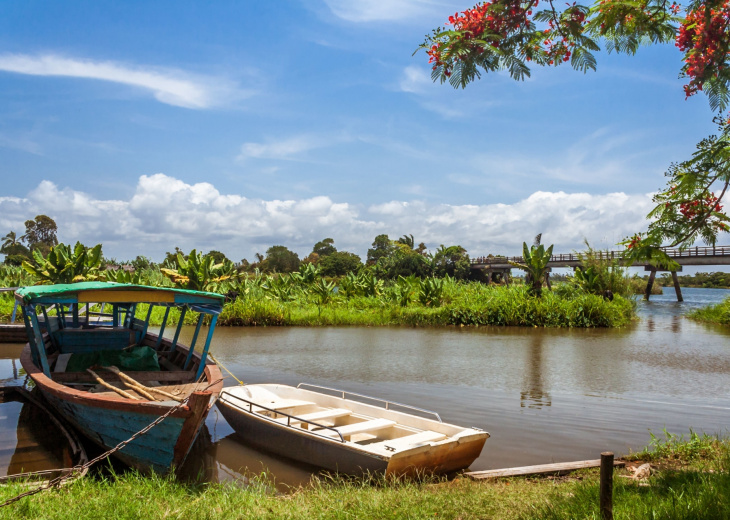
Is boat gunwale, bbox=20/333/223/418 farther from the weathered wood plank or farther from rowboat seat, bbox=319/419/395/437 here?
the weathered wood plank

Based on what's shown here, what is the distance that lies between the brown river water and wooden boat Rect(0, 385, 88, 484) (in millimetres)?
86

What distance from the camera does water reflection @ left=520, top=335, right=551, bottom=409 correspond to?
1001 centimetres

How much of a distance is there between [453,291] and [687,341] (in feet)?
32.7

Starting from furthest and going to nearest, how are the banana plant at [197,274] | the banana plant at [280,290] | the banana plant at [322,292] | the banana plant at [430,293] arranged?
1. the banana plant at [322,292]
2. the banana plant at [280,290]
3. the banana plant at [430,293]
4. the banana plant at [197,274]

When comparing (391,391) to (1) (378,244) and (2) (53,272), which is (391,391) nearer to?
(2) (53,272)

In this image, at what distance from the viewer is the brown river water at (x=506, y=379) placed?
295 inches

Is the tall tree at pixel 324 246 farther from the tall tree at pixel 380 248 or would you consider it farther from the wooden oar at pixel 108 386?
the wooden oar at pixel 108 386

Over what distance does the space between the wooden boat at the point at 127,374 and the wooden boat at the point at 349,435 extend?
83cm

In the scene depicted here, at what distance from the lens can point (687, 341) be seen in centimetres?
1892

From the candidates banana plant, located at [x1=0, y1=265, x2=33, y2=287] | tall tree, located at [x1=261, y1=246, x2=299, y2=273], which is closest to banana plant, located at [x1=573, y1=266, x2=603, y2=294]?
banana plant, located at [x1=0, y1=265, x2=33, y2=287]

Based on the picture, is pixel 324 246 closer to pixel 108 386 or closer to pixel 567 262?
pixel 567 262

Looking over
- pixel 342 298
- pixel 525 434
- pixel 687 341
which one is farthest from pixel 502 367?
pixel 342 298

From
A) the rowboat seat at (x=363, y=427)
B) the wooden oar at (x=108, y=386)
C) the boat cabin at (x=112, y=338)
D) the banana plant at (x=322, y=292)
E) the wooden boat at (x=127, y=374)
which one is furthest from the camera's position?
the banana plant at (x=322, y=292)

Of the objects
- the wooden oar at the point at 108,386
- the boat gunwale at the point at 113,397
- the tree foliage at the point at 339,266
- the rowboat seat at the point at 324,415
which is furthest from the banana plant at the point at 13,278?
the tree foliage at the point at 339,266
